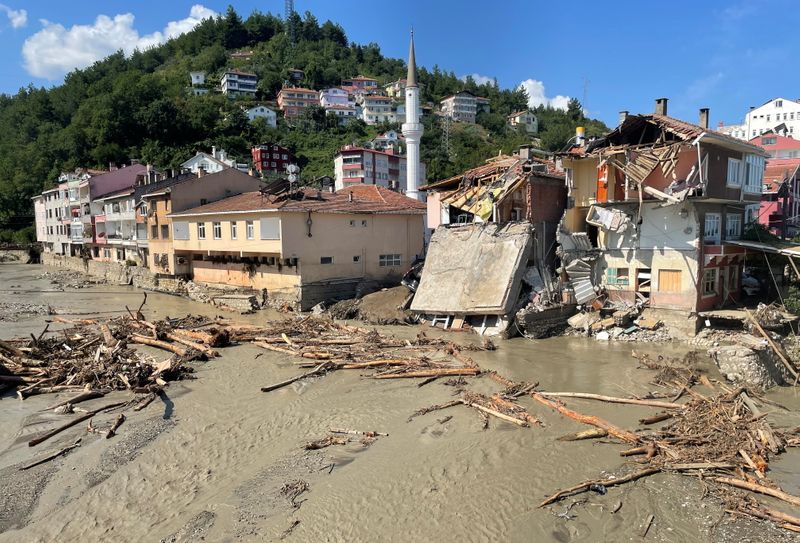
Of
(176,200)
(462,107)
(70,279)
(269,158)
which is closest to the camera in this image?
(176,200)

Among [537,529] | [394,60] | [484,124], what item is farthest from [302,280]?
[394,60]

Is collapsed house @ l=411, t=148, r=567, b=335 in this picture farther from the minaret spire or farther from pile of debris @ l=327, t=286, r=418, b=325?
the minaret spire

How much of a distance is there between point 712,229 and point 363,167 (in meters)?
61.0

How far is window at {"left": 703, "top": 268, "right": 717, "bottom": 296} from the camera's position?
2102 cm

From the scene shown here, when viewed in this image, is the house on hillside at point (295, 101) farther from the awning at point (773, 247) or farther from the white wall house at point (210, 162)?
the awning at point (773, 247)

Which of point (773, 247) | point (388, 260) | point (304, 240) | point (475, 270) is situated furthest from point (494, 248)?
point (773, 247)

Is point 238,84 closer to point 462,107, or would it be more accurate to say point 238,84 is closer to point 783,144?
point 462,107

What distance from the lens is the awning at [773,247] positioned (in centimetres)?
1947

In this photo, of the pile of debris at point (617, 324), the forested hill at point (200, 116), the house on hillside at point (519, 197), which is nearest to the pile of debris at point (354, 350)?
the pile of debris at point (617, 324)

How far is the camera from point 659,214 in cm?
2136

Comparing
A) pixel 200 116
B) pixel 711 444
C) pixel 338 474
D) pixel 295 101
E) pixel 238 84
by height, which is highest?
pixel 238 84

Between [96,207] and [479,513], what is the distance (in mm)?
53451

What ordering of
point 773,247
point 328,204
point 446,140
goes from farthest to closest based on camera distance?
1. point 446,140
2. point 328,204
3. point 773,247

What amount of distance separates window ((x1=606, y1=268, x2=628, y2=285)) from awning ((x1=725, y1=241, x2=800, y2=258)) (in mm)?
4315
